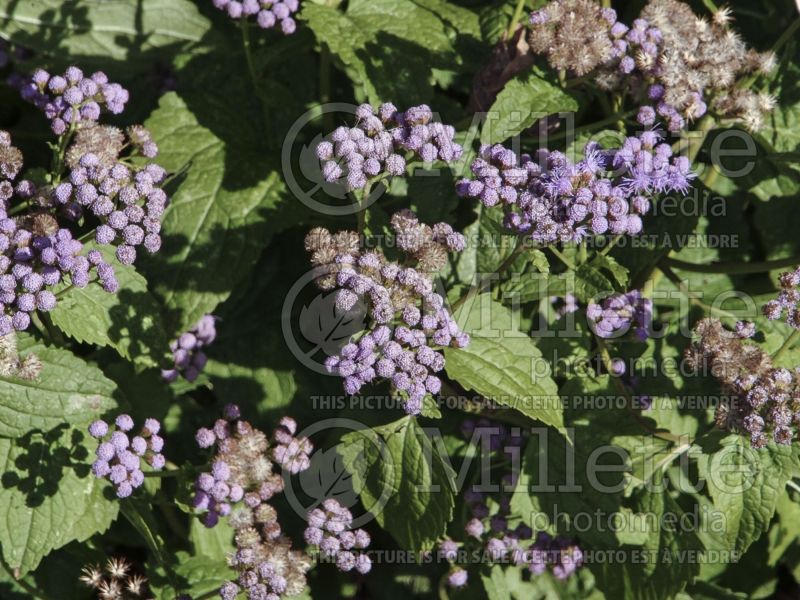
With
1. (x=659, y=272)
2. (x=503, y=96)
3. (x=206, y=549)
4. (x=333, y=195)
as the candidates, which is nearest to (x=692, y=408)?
(x=659, y=272)

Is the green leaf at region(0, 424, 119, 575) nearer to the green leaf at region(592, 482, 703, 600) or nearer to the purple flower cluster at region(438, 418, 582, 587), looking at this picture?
the purple flower cluster at region(438, 418, 582, 587)

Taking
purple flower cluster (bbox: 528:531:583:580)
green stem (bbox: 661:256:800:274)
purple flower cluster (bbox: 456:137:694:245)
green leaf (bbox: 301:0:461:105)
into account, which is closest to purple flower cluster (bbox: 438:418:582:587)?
purple flower cluster (bbox: 528:531:583:580)

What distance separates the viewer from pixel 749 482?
4117 mm

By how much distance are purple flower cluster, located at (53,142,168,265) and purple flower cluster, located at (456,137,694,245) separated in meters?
1.26

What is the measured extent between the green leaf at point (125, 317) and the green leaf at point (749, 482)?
8.42 ft

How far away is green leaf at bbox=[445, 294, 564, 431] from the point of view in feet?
12.7

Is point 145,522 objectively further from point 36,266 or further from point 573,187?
point 573,187

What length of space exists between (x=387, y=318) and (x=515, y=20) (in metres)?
1.82

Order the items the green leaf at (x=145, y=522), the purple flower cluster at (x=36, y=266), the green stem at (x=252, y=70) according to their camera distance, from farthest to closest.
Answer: the green stem at (x=252, y=70)
the green leaf at (x=145, y=522)
the purple flower cluster at (x=36, y=266)

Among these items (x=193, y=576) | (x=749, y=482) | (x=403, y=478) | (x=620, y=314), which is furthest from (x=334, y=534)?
(x=749, y=482)

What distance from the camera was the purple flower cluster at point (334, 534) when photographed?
13.4ft

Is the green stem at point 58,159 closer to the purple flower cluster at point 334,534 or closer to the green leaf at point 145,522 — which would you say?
the green leaf at point 145,522

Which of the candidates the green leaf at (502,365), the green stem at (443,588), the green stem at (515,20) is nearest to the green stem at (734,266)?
the green leaf at (502,365)

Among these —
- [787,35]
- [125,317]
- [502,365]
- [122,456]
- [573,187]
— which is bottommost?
[122,456]
